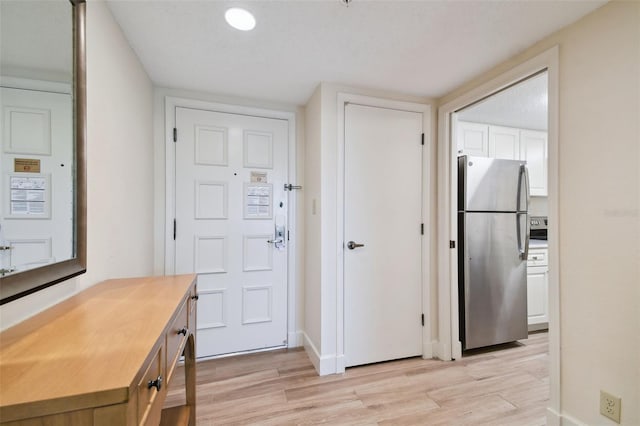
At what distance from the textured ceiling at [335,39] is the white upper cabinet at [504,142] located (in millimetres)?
1224

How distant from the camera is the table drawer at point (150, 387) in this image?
1.99ft

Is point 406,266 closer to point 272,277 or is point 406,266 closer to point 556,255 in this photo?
point 556,255

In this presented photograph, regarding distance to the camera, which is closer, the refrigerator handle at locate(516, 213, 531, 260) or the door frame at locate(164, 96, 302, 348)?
the door frame at locate(164, 96, 302, 348)

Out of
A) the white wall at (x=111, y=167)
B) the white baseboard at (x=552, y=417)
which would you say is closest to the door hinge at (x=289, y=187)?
the white wall at (x=111, y=167)

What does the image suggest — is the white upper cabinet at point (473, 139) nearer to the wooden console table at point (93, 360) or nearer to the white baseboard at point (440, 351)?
the white baseboard at point (440, 351)

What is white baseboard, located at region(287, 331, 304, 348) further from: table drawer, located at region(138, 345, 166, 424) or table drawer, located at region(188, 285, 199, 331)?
table drawer, located at region(138, 345, 166, 424)

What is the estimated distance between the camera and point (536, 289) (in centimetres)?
285

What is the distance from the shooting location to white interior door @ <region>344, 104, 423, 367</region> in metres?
2.15

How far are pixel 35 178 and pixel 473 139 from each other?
335cm

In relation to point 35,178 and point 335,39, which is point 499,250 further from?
point 35,178

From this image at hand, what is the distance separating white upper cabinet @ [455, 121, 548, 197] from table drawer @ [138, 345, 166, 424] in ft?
9.82

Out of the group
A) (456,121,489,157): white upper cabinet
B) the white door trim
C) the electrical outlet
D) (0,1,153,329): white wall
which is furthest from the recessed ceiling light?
the electrical outlet

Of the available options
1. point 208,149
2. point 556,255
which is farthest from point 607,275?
point 208,149

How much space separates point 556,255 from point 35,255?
230cm
